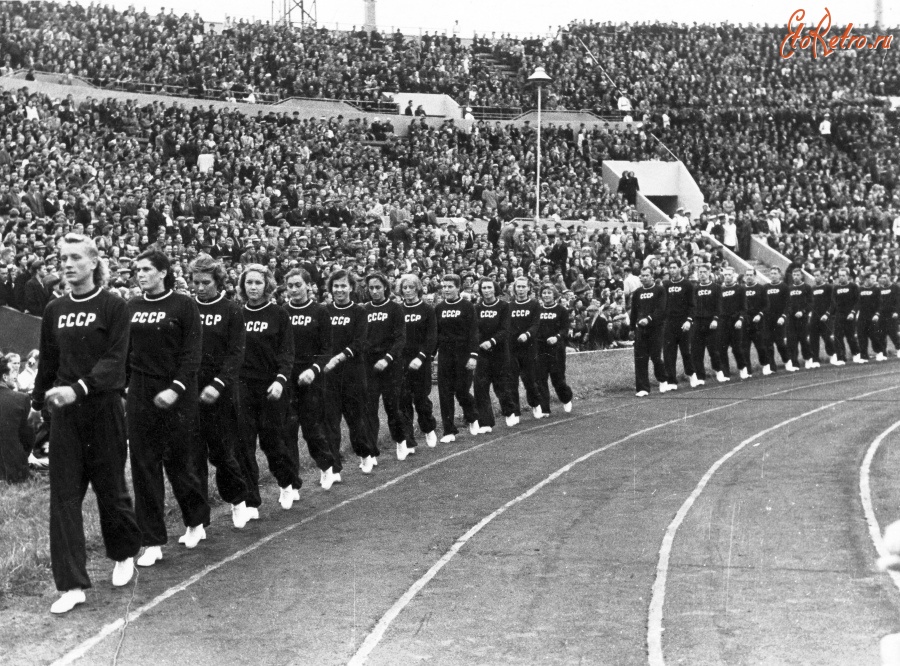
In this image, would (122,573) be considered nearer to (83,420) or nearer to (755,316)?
(83,420)

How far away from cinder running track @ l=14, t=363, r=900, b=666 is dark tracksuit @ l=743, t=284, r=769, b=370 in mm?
9322

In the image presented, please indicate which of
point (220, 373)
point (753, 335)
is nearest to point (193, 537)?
point (220, 373)

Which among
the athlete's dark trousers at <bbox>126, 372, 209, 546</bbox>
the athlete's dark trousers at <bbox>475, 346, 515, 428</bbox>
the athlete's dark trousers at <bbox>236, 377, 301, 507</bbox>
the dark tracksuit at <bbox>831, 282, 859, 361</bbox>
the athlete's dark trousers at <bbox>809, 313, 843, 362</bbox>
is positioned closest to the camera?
the athlete's dark trousers at <bbox>126, 372, 209, 546</bbox>

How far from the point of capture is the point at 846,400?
19.9 metres

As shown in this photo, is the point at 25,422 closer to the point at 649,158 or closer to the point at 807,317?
the point at 807,317

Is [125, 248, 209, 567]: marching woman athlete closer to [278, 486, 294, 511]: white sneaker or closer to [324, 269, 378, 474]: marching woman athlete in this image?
[278, 486, 294, 511]: white sneaker

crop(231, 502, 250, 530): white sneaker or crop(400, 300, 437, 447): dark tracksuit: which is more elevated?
crop(400, 300, 437, 447): dark tracksuit

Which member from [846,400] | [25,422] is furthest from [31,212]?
[846,400]

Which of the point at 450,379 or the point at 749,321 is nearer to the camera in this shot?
the point at 450,379

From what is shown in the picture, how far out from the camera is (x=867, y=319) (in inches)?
1069

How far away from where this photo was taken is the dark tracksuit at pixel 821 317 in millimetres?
25672

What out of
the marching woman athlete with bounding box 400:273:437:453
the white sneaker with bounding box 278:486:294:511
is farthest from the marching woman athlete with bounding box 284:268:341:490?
the marching woman athlete with bounding box 400:273:437:453

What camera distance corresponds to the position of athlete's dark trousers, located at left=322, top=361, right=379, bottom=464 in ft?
41.2

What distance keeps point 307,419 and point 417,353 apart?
2903 mm
